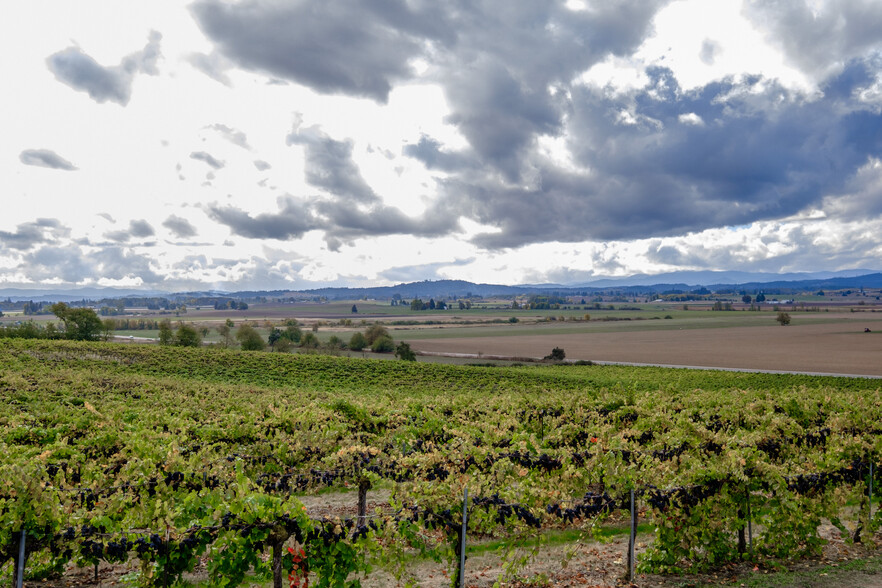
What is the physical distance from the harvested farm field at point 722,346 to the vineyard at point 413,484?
214ft

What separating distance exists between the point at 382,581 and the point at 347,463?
330 centimetres

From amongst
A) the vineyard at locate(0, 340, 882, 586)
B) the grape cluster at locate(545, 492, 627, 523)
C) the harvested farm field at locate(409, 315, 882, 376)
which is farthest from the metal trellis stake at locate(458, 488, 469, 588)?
the harvested farm field at locate(409, 315, 882, 376)

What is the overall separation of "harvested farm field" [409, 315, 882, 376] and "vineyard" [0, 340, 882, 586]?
6532 centimetres

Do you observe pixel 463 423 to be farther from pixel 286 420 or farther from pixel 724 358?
pixel 724 358

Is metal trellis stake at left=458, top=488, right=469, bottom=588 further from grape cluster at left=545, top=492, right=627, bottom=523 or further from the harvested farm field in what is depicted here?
the harvested farm field

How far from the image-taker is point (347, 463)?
45.0ft

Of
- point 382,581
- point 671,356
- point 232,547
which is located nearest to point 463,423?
point 382,581

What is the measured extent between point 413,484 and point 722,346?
363 ft

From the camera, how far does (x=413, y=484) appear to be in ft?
34.8

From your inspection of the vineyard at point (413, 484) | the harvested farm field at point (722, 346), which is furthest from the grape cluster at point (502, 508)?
the harvested farm field at point (722, 346)

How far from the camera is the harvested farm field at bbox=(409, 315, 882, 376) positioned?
79500 millimetres

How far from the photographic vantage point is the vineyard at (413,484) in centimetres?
865

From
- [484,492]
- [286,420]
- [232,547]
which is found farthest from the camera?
[286,420]

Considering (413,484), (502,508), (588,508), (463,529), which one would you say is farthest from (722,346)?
(463,529)
